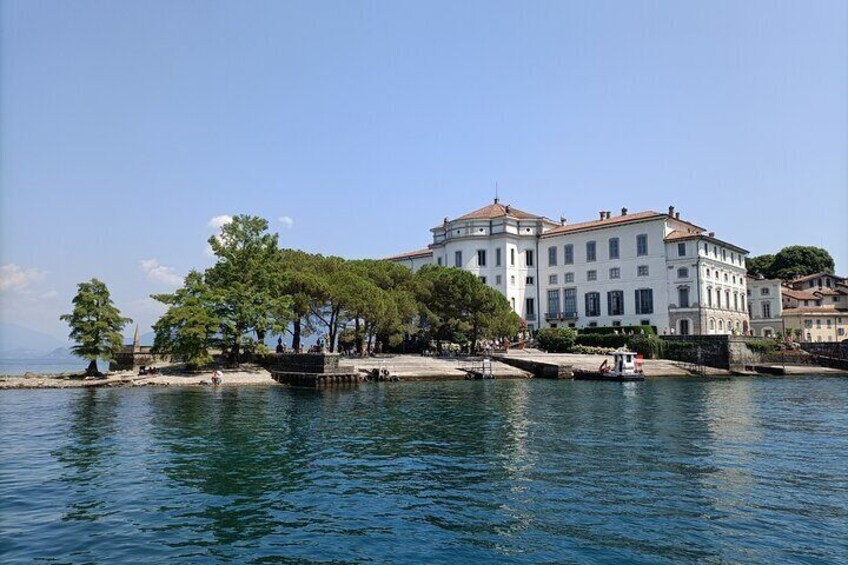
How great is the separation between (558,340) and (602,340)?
4342 mm

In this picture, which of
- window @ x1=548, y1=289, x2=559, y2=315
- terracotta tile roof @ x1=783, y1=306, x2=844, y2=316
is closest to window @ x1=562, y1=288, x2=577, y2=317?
window @ x1=548, y1=289, x2=559, y2=315

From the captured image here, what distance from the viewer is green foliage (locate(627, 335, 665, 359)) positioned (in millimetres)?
58562

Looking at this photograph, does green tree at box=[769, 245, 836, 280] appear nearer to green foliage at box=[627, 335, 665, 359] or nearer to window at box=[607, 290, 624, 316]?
window at box=[607, 290, 624, 316]

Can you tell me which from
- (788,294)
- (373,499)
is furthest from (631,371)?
(788,294)

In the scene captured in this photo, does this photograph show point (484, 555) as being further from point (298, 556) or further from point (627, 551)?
point (298, 556)

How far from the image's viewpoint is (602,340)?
6200 cm

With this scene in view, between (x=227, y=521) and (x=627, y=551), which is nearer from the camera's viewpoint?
(x=627, y=551)

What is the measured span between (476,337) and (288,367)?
2010 centimetres

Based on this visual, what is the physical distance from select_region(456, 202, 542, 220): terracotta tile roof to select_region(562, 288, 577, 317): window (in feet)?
33.2

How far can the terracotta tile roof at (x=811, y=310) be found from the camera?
262ft

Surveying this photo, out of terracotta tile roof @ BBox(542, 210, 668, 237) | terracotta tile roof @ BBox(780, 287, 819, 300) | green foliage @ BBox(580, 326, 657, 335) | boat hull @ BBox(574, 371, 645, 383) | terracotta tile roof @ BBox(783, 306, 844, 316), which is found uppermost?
terracotta tile roof @ BBox(542, 210, 668, 237)

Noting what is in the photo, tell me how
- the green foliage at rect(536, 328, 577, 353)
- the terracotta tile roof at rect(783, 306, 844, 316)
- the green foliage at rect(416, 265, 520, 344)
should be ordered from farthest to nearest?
the terracotta tile roof at rect(783, 306, 844, 316) < the green foliage at rect(536, 328, 577, 353) < the green foliage at rect(416, 265, 520, 344)

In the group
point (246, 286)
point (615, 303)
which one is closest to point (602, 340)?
point (615, 303)

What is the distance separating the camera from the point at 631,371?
4700 centimetres
